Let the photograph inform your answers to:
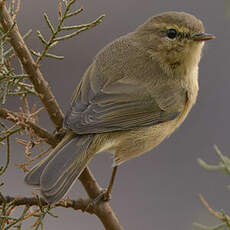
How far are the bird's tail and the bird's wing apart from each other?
0.12 meters

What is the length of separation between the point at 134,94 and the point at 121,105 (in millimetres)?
137

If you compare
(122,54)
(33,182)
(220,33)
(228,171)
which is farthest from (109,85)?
(220,33)

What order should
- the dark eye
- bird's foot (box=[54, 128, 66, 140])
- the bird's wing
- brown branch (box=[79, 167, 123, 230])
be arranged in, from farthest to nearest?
the dark eye, the bird's wing, bird's foot (box=[54, 128, 66, 140]), brown branch (box=[79, 167, 123, 230])

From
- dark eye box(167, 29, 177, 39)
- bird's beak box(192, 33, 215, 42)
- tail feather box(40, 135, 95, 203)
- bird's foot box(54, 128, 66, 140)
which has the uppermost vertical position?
dark eye box(167, 29, 177, 39)

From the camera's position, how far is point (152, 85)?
383 cm

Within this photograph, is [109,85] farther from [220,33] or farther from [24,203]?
[220,33]

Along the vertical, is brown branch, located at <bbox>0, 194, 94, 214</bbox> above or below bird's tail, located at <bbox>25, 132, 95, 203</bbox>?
below

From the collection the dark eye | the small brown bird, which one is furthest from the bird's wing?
the dark eye

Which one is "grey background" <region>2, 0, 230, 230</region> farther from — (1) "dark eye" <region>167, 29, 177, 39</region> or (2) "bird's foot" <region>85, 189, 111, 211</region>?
(2) "bird's foot" <region>85, 189, 111, 211</region>

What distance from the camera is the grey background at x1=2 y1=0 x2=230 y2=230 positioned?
6.99m

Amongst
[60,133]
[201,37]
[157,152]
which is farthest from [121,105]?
[157,152]

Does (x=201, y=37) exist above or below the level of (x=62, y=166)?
above

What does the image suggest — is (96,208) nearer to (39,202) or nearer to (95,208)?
(95,208)

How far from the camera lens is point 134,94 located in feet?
12.2
